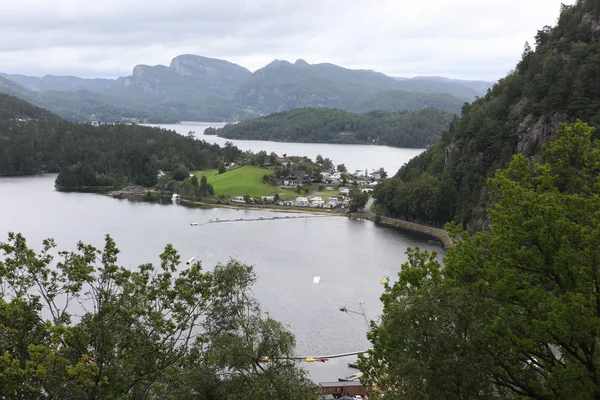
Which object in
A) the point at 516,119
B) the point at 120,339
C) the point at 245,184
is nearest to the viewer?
the point at 120,339

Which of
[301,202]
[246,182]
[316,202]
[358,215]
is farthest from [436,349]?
[246,182]

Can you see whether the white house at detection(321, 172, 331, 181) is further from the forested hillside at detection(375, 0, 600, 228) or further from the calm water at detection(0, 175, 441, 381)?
the forested hillside at detection(375, 0, 600, 228)

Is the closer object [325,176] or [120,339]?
[120,339]

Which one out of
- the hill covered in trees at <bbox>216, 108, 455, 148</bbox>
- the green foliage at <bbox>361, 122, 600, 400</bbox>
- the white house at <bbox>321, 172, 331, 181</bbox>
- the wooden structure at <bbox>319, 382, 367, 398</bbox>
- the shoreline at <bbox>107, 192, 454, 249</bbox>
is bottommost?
the shoreline at <bbox>107, 192, 454, 249</bbox>

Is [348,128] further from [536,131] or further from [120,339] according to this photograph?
[120,339]

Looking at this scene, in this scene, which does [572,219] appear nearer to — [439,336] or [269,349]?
[439,336]

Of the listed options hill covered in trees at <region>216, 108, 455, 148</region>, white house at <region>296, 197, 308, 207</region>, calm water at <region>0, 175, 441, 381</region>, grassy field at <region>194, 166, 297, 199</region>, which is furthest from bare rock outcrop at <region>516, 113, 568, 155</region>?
hill covered in trees at <region>216, 108, 455, 148</region>
